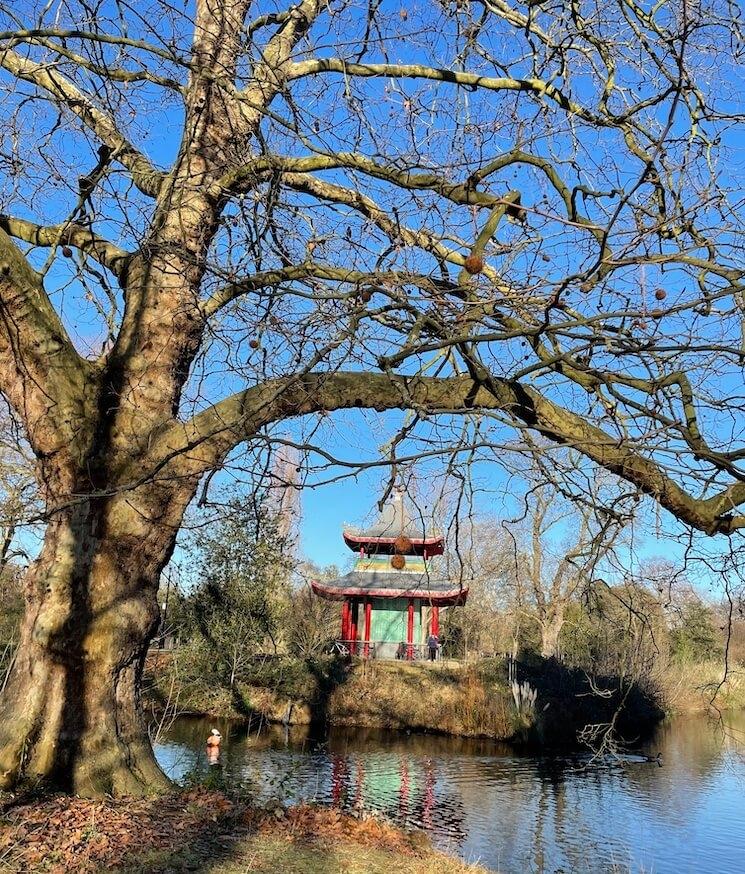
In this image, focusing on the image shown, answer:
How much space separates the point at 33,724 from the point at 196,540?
1048 cm

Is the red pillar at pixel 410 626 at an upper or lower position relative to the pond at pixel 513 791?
upper

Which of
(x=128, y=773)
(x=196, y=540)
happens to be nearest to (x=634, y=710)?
(x=196, y=540)

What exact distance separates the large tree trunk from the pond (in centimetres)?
189

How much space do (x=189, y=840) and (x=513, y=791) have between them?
27.9ft

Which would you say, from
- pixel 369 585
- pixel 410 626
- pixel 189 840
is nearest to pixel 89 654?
pixel 189 840

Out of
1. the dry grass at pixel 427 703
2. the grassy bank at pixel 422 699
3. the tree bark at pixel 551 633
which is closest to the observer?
the grassy bank at pixel 422 699

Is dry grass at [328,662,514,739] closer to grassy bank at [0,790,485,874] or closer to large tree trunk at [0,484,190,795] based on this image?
grassy bank at [0,790,485,874]

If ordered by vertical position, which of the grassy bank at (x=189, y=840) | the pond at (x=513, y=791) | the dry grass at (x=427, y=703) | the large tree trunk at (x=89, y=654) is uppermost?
the large tree trunk at (x=89, y=654)

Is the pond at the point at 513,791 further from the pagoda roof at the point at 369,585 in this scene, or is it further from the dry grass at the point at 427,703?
the pagoda roof at the point at 369,585

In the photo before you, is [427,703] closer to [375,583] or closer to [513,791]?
[513,791]

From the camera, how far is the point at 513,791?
10.9m

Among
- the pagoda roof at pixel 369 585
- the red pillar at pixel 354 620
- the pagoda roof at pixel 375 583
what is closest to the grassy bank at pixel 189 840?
the pagoda roof at pixel 375 583

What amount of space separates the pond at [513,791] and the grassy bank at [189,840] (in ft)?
4.50

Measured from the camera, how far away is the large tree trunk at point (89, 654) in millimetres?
3932
